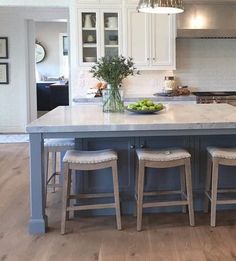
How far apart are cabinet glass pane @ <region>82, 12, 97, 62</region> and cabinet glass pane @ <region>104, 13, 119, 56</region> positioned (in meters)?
0.16

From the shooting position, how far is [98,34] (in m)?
5.76

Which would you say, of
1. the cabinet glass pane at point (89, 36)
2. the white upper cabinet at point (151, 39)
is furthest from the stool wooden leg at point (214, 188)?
the cabinet glass pane at point (89, 36)

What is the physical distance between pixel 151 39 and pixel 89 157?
320cm

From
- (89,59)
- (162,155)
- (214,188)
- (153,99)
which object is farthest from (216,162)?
(89,59)

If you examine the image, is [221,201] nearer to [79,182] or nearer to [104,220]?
[104,220]

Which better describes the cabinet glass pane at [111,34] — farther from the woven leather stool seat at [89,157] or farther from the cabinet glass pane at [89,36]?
the woven leather stool seat at [89,157]

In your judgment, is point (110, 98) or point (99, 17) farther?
point (99, 17)

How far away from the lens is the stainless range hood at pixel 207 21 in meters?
5.73

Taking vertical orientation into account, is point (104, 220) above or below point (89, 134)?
below

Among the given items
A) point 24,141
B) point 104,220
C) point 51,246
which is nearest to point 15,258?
point 51,246

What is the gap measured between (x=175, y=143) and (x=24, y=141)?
4.38 metres

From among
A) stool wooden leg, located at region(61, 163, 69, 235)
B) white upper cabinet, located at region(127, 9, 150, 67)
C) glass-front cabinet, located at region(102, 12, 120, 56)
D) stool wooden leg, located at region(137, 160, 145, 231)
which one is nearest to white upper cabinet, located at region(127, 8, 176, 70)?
white upper cabinet, located at region(127, 9, 150, 67)

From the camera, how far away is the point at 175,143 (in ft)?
11.6

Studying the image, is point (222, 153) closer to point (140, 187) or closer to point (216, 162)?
point (216, 162)
